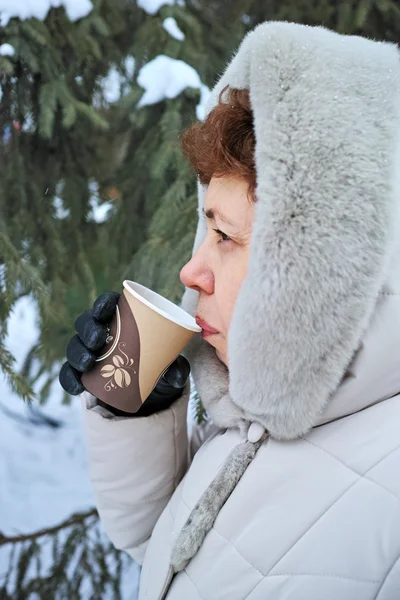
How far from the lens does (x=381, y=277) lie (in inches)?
36.9

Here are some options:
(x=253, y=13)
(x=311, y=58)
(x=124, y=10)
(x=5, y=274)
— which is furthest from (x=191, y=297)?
(x=253, y=13)

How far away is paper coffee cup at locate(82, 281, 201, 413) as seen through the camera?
3.58 ft

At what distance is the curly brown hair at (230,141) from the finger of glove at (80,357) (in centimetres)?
45

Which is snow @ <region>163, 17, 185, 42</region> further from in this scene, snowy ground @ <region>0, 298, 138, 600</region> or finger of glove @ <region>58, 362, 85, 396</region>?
snowy ground @ <region>0, 298, 138, 600</region>

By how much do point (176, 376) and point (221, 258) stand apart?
31cm

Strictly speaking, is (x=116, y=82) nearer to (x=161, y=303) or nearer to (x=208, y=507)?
(x=161, y=303)

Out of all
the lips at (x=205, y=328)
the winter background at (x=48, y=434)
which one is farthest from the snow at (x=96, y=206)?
the lips at (x=205, y=328)

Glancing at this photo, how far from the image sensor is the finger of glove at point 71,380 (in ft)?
3.96

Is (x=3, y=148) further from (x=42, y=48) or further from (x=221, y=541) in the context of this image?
(x=221, y=541)

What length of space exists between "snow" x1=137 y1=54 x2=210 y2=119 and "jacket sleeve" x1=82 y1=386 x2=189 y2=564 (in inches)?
36.6

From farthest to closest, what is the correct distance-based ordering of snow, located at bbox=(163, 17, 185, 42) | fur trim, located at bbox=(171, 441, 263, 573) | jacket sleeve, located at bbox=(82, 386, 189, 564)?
1. snow, located at bbox=(163, 17, 185, 42)
2. jacket sleeve, located at bbox=(82, 386, 189, 564)
3. fur trim, located at bbox=(171, 441, 263, 573)

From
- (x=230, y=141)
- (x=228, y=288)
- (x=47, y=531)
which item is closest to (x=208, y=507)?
(x=228, y=288)

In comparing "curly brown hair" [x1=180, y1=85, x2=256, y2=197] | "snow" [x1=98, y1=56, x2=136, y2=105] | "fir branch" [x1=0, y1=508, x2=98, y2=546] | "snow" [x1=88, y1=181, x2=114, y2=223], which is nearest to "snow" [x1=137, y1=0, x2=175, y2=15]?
"snow" [x1=98, y1=56, x2=136, y2=105]

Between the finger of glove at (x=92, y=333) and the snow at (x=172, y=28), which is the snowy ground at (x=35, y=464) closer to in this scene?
the snow at (x=172, y=28)
